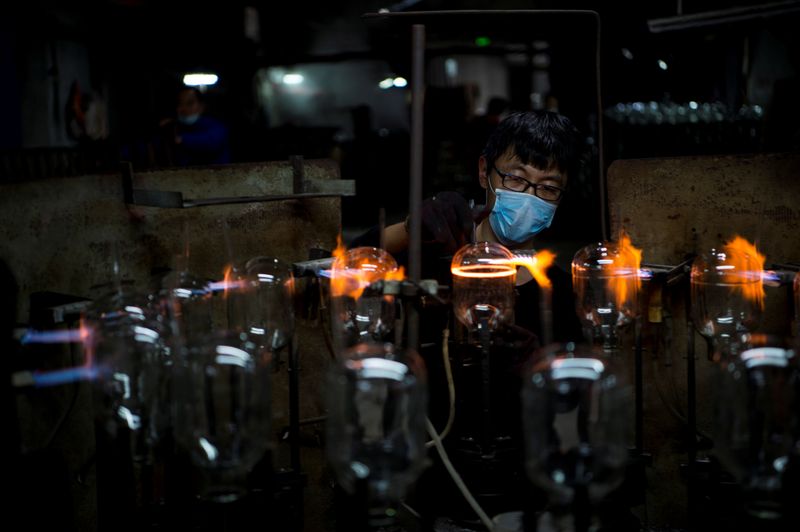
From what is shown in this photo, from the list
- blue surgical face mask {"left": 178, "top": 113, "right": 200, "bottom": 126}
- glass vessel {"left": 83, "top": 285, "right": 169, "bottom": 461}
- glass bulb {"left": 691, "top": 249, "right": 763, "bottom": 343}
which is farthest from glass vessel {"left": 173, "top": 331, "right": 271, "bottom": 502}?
blue surgical face mask {"left": 178, "top": 113, "right": 200, "bottom": 126}

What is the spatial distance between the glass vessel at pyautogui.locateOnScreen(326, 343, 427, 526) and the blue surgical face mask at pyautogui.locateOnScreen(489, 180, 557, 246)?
147cm

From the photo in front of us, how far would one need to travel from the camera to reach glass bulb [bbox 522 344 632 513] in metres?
1.95

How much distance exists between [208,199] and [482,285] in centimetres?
109

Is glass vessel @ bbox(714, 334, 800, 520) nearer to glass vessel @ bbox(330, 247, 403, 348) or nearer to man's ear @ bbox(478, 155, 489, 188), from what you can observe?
glass vessel @ bbox(330, 247, 403, 348)

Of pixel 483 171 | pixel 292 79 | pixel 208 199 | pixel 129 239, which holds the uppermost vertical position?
pixel 292 79

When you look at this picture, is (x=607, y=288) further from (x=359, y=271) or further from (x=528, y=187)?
(x=359, y=271)

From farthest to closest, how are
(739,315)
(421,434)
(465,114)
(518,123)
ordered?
(465,114), (518,123), (739,315), (421,434)

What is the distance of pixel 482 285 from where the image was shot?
270 cm

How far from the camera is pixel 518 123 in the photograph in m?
3.40

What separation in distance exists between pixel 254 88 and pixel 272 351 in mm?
12617

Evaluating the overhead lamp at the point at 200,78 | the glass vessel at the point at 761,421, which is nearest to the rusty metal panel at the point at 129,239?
the glass vessel at the point at 761,421

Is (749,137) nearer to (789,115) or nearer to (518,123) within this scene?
(789,115)

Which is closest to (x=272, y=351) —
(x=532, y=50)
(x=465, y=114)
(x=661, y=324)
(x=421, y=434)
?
(x=421, y=434)

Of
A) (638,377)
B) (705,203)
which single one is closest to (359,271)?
(638,377)
